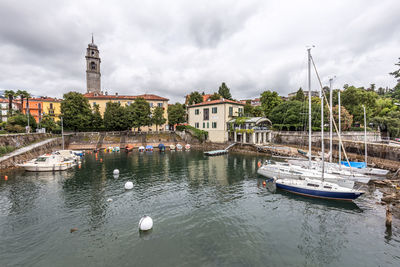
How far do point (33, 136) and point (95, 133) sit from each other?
1983cm

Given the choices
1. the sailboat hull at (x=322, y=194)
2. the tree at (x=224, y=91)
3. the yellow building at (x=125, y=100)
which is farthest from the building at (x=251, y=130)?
the sailboat hull at (x=322, y=194)

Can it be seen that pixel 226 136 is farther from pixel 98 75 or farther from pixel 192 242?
pixel 98 75

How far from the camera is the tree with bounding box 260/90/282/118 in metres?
71.2

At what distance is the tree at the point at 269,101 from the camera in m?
71.2

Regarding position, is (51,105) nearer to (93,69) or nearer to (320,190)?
(93,69)

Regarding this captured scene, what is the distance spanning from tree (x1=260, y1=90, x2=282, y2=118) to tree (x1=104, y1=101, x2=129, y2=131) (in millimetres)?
52630

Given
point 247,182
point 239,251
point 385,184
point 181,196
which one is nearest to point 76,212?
point 181,196

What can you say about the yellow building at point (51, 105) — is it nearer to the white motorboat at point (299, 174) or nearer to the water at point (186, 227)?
the water at point (186, 227)

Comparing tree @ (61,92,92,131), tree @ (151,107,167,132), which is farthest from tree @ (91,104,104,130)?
tree @ (151,107,167,132)

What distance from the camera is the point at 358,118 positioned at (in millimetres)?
59656

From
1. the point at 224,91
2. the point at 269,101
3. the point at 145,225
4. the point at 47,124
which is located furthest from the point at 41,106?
the point at 269,101

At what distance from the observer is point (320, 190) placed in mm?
19672

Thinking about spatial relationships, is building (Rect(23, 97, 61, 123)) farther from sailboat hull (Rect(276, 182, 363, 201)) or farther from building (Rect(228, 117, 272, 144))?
sailboat hull (Rect(276, 182, 363, 201))

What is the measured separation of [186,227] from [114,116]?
2344 inches
